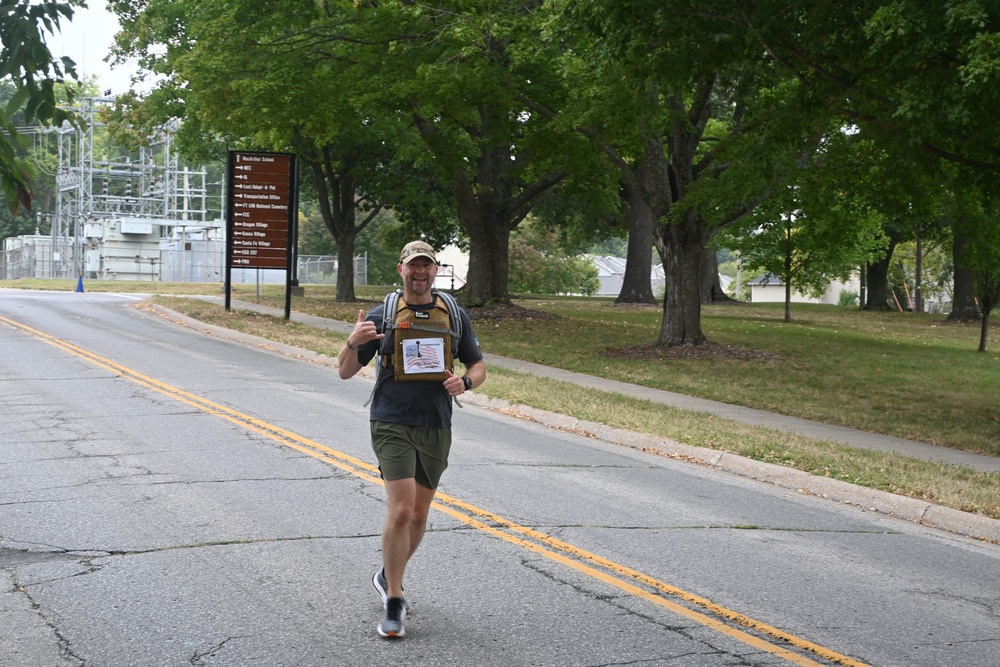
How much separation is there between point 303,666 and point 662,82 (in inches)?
546

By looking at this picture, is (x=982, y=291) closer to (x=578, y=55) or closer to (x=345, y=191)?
(x=578, y=55)

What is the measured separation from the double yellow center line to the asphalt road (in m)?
0.02

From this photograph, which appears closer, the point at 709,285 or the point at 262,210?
the point at 262,210

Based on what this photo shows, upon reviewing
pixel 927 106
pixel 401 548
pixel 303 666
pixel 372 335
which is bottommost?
pixel 303 666

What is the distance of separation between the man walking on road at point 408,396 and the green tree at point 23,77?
6.83 ft

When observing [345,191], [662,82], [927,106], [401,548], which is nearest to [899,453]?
[927,106]

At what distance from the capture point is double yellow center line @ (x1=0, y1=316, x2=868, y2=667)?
240 inches

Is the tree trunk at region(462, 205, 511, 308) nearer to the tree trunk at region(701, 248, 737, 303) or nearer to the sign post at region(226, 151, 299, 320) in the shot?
the sign post at region(226, 151, 299, 320)

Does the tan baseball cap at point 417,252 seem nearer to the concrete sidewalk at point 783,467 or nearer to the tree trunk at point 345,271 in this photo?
the concrete sidewalk at point 783,467

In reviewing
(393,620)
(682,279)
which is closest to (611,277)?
(682,279)

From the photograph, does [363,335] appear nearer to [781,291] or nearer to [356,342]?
[356,342]

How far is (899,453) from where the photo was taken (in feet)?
43.9

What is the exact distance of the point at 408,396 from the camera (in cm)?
627

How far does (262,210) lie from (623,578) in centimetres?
2448
